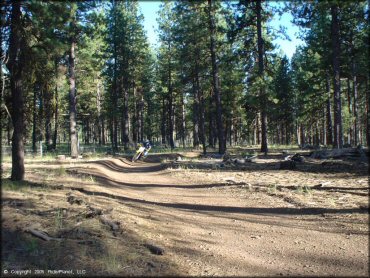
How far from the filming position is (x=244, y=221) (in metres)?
7.98

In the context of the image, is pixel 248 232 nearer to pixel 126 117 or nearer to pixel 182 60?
pixel 182 60

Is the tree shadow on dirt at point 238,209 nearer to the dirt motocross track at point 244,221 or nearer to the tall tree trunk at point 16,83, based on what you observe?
the dirt motocross track at point 244,221

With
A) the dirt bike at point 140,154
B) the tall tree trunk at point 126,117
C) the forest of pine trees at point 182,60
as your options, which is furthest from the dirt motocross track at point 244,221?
the tall tree trunk at point 126,117

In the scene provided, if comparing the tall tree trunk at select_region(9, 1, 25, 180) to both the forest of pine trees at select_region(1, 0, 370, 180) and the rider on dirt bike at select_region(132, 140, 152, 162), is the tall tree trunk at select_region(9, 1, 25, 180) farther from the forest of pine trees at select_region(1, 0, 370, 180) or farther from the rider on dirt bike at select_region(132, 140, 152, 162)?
the rider on dirt bike at select_region(132, 140, 152, 162)

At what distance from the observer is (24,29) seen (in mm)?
10789

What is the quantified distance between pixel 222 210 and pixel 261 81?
14410 millimetres

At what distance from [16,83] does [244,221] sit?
861 cm

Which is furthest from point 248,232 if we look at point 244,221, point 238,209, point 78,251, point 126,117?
point 126,117

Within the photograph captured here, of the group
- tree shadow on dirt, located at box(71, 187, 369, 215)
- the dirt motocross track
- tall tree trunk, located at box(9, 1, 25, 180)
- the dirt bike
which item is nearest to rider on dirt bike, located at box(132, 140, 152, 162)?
the dirt bike

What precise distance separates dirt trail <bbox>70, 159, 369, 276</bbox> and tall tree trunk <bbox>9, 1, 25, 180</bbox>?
2.58 metres

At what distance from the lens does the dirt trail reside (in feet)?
17.6

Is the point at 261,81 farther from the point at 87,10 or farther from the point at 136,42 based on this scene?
the point at 136,42

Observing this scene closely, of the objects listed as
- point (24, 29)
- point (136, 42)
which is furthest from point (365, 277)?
point (136, 42)

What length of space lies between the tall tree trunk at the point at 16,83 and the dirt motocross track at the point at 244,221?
140cm
